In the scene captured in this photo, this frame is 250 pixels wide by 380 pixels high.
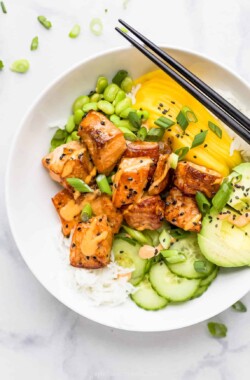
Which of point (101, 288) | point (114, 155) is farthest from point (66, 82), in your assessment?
point (101, 288)

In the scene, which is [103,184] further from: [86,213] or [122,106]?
[122,106]

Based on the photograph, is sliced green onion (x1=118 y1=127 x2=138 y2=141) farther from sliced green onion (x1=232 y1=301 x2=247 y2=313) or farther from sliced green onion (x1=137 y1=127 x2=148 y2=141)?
sliced green onion (x1=232 y1=301 x2=247 y2=313)

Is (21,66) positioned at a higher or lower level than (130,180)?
higher

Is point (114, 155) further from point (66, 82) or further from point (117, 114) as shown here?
point (66, 82)

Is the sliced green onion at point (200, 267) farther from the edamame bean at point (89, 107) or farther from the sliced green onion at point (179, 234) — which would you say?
the edamame bean at point (89, 107)

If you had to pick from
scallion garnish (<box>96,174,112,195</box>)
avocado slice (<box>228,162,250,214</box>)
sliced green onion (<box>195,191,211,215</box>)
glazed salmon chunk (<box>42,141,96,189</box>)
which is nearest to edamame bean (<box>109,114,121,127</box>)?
glazed salmon chunk (<box>42,141,96,189</box>)

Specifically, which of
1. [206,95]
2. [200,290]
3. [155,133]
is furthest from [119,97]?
[200,290]

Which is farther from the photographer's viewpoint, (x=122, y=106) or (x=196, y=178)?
(x=122, y=106)
